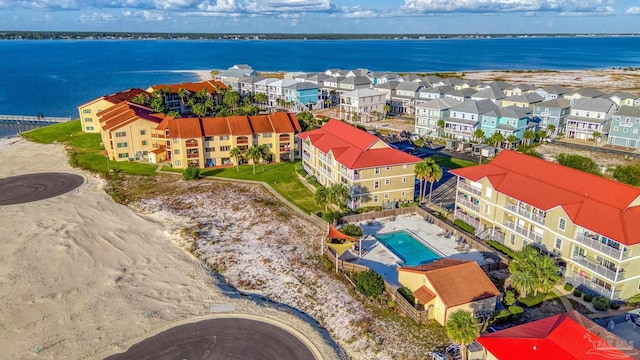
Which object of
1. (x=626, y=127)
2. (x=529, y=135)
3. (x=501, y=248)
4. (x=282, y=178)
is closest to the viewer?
(x=501, y=248)

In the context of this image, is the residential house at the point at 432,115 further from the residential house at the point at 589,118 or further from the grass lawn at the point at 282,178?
the grass lawn at the point at 282,178

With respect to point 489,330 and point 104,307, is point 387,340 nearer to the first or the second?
point 489,330

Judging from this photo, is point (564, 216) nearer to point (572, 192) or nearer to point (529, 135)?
point (572, 192)

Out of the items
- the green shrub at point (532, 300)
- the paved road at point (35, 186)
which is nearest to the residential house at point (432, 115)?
the green shrub at point (532, 300)

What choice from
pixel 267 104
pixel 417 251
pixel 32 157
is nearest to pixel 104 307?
pixel 417 251

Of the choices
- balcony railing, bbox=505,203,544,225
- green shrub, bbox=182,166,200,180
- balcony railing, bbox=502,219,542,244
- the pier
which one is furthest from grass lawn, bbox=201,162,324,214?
the pier

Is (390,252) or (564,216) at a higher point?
(564,216)

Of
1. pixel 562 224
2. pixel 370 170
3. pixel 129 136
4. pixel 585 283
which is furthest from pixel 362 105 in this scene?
pixel 585 283
